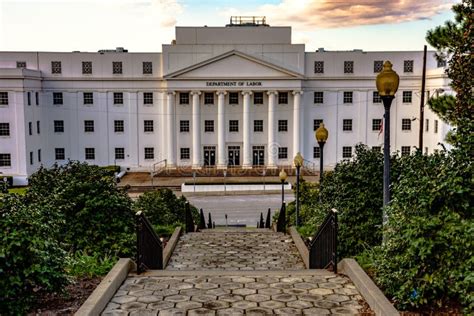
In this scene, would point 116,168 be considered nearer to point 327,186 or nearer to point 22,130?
point 22,130

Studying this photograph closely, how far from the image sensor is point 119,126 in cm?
5234

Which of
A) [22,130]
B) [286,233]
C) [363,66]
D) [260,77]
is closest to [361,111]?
[363,66]

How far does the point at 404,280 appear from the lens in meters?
7.34

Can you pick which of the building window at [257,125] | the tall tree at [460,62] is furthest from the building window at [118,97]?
the tall tree at [460,62]

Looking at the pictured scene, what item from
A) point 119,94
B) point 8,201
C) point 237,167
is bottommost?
point 237,167

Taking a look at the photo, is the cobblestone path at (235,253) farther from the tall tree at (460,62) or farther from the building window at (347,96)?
the building window at (347,96)

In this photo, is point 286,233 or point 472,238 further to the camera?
point 286,233

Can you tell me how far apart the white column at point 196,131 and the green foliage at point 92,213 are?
3942 cm

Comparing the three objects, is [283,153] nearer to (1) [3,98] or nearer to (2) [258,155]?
(2) [258,155]

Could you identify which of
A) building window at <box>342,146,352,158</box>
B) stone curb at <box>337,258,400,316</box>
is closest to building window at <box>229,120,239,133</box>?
building window at <box>342,146,352,158</box>

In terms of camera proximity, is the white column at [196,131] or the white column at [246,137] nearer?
the white column at [196,131]

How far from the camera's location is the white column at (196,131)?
50.9m

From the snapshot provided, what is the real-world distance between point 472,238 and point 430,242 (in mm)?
485

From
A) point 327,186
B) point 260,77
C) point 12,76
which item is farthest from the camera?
point 260,77
